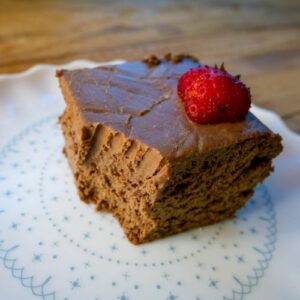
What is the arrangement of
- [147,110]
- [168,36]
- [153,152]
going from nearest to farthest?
[153,152] < [147,110] < [168,36]

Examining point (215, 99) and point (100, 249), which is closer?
point (215, 99)

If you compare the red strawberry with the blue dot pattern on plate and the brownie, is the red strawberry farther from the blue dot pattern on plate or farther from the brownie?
the blue dot pattern on plate

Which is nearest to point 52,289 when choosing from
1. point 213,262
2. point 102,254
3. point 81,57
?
point 102,254

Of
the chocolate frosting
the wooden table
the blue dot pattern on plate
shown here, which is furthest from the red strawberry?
the wooden table

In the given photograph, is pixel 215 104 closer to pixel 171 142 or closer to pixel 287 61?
pixel 171 142

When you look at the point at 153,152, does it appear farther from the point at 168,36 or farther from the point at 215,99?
the point at 168,36

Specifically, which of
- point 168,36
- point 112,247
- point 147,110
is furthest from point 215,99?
point 168,36

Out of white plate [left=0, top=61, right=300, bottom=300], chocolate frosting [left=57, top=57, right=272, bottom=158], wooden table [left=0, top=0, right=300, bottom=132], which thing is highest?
chocolate frosting [left=57, top=57, right=272, bottom=158]
